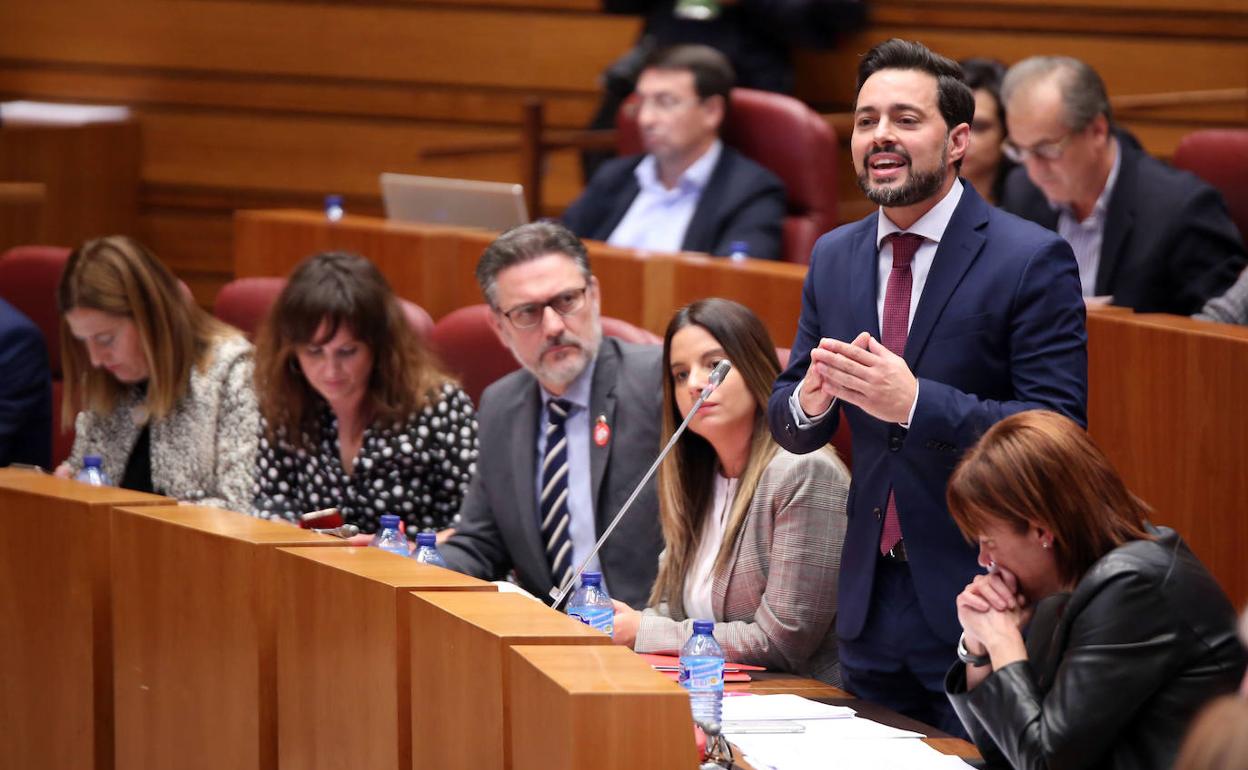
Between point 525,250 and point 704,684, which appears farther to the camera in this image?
point 525,250

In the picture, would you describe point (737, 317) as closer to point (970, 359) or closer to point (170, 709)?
point (970, 359)

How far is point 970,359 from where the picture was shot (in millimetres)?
1728

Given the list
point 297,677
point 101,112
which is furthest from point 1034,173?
point 101,112

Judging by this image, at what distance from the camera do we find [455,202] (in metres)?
3.64

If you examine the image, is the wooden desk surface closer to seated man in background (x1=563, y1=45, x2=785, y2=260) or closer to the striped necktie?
the striped necktie

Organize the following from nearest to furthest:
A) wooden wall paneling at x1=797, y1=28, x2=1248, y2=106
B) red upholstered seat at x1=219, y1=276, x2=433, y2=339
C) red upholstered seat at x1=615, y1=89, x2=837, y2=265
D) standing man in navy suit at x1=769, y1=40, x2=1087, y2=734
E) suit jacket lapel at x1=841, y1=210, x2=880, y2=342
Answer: standing man in navy suit at x1=769, y1=40, x2=1087, y2=734, suit jacket lapel at x1=841, y1=210, x2=880, y2=342, red upholstered seat at x1=219, y1=276, x2=433, y2=339, red upholstered seat at x1=615, y1=89, x2=837, y2=265, wooden wall paneling at x1=797, y1=28, x2=1248, y2=106

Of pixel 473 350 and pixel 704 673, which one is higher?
pixel 473 350

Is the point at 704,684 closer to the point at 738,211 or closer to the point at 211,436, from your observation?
the point at 211,436

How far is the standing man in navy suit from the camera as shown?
168 cm

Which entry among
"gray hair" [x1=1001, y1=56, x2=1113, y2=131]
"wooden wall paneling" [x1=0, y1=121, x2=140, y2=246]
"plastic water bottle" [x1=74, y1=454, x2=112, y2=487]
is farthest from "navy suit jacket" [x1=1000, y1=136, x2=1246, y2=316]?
"wooden wall paneling" [x1=0, y1=121, x2=140, y2=246]

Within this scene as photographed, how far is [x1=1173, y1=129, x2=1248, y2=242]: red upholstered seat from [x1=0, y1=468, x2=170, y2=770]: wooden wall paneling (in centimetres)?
193

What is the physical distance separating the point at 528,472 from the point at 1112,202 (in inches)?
41.4

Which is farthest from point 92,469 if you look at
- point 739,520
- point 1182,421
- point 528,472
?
point 1182,421

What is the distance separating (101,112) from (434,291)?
7.30 feet
